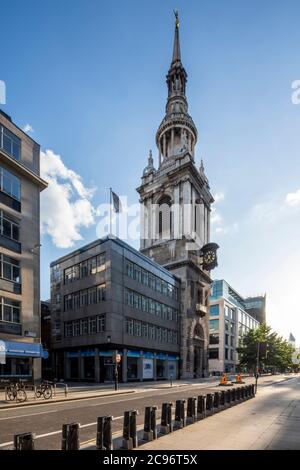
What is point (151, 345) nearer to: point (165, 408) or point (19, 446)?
point (165, 408)

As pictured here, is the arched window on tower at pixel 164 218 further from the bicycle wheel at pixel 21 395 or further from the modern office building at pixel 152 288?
the bicycle wheel at pixel 21 395

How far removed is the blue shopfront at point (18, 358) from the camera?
86.3ft

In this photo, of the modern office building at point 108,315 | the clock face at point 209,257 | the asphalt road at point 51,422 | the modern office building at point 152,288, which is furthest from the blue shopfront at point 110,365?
the asphalt road at point 51,422

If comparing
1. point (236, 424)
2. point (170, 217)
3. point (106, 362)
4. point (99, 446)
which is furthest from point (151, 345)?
point (99, 446)

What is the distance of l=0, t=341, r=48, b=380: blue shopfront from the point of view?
1036 inches

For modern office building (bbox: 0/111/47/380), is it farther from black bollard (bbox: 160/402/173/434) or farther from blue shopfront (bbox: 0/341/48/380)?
black bollard (bbox: 160/402/173/434)

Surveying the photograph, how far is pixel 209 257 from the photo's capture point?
67688 mm

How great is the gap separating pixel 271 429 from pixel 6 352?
827 inches

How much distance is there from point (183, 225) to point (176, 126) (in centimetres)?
2827

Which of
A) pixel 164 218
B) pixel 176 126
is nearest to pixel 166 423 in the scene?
pixel 164 218

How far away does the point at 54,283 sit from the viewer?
51.9 m

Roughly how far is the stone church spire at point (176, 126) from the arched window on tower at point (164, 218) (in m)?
9.34

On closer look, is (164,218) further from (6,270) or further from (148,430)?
(148,430)

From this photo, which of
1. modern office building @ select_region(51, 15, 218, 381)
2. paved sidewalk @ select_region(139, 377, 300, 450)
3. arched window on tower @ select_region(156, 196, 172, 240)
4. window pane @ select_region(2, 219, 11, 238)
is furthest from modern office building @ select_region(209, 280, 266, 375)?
paved sidewalk @ select_region(139, 377, 300, 450)
